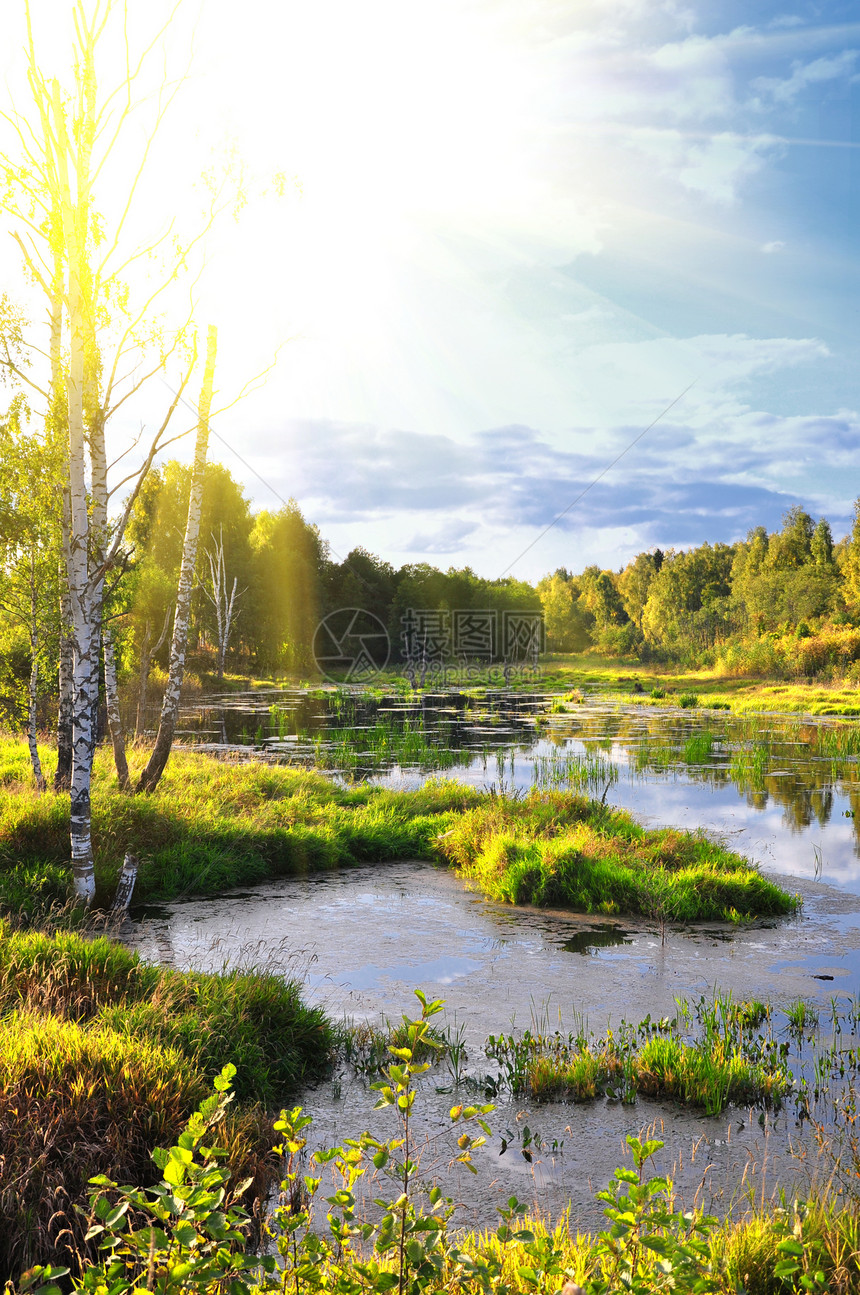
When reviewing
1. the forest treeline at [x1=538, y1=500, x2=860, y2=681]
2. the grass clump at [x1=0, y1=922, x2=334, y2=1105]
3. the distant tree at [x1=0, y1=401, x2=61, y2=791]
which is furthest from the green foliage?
the forest treeline at [x1=538, y1=500, x2=860, y2=681]

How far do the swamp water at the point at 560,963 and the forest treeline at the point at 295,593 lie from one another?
23.0 feet

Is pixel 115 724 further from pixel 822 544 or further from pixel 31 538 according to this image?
pixel 822 544

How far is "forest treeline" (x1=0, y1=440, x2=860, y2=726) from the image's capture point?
13992 mm

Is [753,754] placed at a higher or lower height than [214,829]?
lower

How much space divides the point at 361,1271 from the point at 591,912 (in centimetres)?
822

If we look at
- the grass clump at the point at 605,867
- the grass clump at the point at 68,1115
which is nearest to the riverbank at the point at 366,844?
the grass clump at the point at 605,867

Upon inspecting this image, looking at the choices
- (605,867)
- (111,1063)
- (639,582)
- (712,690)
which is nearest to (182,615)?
(605,867)

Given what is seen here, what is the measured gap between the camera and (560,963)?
829 cm

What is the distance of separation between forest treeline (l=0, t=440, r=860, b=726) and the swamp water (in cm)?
702

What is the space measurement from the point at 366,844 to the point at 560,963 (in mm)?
5236

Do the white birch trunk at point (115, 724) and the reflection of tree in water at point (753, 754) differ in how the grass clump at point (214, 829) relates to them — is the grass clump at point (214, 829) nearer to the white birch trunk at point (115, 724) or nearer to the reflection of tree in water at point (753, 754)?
the white birch trunk at point (115, 724)

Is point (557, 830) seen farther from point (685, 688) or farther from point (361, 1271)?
point (685, 688)

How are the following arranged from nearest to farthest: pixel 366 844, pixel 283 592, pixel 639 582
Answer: pixel 366 844 → pixel 283 592 → pixel 639 582

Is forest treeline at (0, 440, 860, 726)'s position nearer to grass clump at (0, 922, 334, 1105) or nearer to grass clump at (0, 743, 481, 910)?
grass clump at (0, 743, 481, 910)
